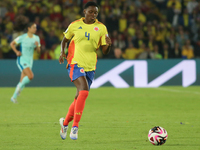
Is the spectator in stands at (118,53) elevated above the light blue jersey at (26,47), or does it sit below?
below

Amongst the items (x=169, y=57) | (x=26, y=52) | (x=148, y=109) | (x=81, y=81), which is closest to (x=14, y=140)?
(x=81, y=81)

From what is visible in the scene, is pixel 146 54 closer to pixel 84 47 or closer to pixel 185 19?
pixel 185 19

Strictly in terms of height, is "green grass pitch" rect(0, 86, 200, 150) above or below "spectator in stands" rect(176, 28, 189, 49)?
above

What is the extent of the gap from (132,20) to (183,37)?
107 inches

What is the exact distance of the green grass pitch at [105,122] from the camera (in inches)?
227

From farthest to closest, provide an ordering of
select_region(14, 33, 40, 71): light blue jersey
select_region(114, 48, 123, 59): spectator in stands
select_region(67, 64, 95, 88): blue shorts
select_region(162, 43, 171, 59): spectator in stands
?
select_region(162, 43, 171, 59): spectator in stands, select_region(114, 48, 123, 59): spectator in stands, select_region(14, 33, 40, 71): light blue jersey, select_region(67, 64, 95, 88): blue shorts

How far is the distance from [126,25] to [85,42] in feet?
49.4

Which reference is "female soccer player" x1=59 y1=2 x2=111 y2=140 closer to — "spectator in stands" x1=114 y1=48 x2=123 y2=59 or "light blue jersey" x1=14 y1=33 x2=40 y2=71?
"light blue jersey" x1=14 y1=33 x2=40 y2=71

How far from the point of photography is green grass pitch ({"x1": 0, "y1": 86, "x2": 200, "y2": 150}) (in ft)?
18.9

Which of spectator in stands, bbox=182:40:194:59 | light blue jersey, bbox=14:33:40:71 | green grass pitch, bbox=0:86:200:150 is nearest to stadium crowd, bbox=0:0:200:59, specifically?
spectator in stands, bbox=182:40:194:59

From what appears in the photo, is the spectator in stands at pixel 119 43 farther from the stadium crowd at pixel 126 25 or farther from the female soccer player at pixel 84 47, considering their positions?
the female soccer player at pixel 84 47

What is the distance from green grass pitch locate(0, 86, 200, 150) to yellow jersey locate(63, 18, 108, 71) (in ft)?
3.83

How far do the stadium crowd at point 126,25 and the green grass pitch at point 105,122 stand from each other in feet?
19.0

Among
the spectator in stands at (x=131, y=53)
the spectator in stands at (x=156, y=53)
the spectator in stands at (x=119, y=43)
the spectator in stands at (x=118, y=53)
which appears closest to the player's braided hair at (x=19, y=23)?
the spectator in stands at (x=119, y=43)
